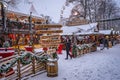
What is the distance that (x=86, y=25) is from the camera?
103 ft

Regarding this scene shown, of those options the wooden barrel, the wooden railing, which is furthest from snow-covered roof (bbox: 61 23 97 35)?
the wooden barrel

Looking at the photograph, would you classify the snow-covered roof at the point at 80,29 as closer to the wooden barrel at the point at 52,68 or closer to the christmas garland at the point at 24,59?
the christmas garland at the point at 24,59

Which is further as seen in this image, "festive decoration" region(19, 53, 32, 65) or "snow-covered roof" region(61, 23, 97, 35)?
"snow-covered roof" region(61, 23, 97, 35)

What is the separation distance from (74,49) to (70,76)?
753 cm

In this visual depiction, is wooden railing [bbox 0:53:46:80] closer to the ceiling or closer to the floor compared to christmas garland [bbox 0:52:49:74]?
closer to the floor

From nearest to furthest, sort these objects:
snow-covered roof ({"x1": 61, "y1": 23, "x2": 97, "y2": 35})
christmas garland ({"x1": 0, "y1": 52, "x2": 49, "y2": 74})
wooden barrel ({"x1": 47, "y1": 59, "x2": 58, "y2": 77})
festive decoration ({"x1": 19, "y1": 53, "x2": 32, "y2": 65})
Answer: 1. christmas garland ({"x1": 0, "y1": 52, "x2": 49, "y2": 74})
2. festive decoration ({"x1": 19, "y1": 53, "x2": 32, "y2": 65})
3. wooden barrel ({"x1": 47, "y1": 59, "x2": 58, "y2": 77})
4. snow-covered roof ({"x1": 61, "y1": 23, "x2": 97, "y2": 35})

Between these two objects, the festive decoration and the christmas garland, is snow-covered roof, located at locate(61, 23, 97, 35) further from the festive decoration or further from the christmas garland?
the festive decoration

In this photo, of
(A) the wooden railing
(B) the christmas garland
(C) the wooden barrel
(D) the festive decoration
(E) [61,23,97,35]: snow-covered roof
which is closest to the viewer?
(B) the christmas garland

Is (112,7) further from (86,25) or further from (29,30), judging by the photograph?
(29,30)

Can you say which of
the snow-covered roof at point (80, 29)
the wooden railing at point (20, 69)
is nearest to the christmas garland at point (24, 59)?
the wooden railing at point (20, 69)

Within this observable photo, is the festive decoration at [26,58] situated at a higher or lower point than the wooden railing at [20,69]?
higher

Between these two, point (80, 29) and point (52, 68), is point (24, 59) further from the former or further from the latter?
point (80, 29)

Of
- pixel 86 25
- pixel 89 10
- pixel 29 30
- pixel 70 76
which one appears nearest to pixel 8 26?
pixel 29 30

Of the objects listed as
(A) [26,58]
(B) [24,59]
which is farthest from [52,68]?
(B) [24,59]
